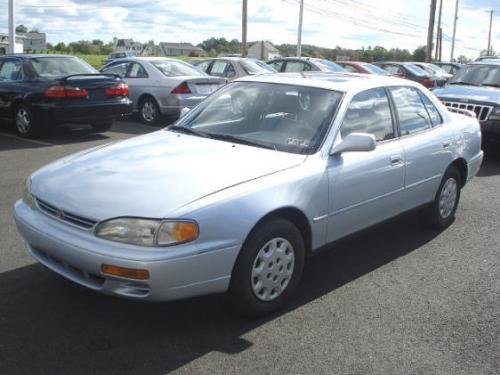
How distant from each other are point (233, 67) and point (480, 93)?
669 centimetres

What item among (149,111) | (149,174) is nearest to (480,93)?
(149,111)

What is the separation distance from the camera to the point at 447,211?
5832 mm

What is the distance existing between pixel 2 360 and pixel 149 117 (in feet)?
32.9

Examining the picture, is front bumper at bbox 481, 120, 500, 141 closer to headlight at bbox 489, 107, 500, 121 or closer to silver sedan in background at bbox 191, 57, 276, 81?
headlight at bbox 489, 107, 500, 121

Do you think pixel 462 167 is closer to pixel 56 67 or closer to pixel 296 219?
pixel 296 219

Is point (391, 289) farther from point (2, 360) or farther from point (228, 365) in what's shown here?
point (2, 360)

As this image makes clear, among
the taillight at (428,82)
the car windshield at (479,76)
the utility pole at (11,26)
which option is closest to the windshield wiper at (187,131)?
the car windshield at (479,76)

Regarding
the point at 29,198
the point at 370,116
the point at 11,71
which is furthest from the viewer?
the point at 11,71

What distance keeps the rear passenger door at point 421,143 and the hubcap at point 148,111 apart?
8103 millimetres

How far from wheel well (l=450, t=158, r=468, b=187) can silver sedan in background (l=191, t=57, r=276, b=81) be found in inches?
363

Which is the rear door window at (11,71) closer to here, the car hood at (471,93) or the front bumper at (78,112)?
the front bumper at (78,112)

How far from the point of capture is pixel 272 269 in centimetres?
372

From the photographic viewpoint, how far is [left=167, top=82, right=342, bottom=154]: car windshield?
4238 mm

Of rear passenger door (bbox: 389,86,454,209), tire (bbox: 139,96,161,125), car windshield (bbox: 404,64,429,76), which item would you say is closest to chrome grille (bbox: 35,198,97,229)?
rear passenger door (bbox: 389,86,454,209)
